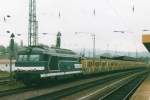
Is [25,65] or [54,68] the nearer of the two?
[25,65]

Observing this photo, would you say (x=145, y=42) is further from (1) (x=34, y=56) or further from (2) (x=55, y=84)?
(1) (x=34, y=56)

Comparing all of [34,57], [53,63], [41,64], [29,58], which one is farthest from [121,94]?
[29,58]

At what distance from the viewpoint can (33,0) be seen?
50562 millimetres

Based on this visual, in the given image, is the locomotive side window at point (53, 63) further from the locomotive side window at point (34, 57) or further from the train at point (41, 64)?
the locomotive side window at point (34, 57)

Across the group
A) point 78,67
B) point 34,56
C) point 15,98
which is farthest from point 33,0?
point 15,98

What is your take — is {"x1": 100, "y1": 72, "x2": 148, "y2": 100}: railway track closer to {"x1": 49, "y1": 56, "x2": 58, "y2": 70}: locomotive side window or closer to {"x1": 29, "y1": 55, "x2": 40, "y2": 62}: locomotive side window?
{"x1": 49, "y1": 56, "x2": 58, "y2": 70}: locomotive side window

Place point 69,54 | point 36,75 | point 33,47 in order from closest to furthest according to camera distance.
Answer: point 36,75 → point 33,47 → point 69,54

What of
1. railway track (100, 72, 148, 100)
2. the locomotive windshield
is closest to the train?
the locomotive windshield

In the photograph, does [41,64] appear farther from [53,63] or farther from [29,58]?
[53,63]

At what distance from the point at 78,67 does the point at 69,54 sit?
406 centimetres

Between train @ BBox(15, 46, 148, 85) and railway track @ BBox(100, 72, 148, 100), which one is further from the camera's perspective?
train @ BBox(15, 46, 148, 85)

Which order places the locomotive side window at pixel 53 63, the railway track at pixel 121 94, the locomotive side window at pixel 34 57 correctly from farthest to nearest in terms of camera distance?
the locomotive side window at pixel 53 63 → the locomotive side window at pixel 34 57 → the railway track at pixel 121 94

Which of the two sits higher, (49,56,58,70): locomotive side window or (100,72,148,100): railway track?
(49,56,58,70): locomotive side window

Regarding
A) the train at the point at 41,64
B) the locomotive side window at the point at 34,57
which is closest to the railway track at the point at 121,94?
the train at the point at 41,64
